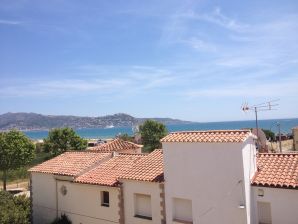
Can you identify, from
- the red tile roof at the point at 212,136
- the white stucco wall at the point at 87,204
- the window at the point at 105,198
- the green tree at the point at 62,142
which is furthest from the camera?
the green tree at the point at 62,142

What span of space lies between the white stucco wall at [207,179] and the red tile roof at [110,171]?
500 centimetres

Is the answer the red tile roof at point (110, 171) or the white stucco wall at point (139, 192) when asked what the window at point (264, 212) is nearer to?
the white stucco wall at point (139, 192)

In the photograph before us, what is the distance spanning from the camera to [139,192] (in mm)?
21234

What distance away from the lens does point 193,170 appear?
18422 mm

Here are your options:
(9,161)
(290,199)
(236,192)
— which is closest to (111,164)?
(236,192)

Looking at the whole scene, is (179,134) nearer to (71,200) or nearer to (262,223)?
(262,223)

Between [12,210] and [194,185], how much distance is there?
1369cm

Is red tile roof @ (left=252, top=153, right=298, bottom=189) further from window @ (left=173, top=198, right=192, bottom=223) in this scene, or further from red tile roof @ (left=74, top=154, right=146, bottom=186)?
red tile roof @ (left=74, top=154, right=146, bottom=186)

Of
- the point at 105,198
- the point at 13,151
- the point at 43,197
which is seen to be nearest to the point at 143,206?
the point at 105,198

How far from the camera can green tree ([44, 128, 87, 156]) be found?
5050 cm

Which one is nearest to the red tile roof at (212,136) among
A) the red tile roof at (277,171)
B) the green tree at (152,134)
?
the red tile roof at (277,171)

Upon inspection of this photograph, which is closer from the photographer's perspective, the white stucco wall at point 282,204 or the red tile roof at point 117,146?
the white stucco wall at point 282,204

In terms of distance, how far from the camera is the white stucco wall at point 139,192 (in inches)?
806

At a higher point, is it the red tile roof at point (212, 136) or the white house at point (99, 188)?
the red tile roof at point (212, 136)
